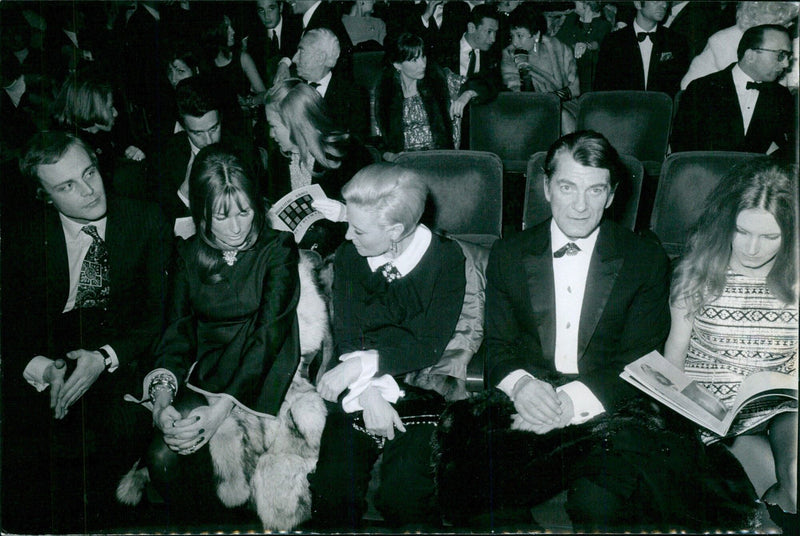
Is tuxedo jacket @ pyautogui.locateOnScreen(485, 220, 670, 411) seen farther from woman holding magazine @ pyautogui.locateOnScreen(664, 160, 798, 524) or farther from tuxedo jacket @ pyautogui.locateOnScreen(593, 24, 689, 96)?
tuxedo jacket @ pyautogui.locateOnScreen(593, 24, 689, 96)

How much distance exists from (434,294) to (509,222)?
1.70 meters

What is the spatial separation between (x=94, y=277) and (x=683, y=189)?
94.7 inches

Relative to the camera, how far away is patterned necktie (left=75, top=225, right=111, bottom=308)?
2.54 m

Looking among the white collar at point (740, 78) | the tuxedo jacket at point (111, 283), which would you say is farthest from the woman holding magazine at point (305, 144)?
the white collar at point (740, 78)

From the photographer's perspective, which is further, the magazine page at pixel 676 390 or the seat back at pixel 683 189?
the seat back at pixel 683 189

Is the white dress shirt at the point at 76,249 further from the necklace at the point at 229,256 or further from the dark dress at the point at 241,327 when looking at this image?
the necklace at the point at 229,256

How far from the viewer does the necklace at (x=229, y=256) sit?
7.78 ft

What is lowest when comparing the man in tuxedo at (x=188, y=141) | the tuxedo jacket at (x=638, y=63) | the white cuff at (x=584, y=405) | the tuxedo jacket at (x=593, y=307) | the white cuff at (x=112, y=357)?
the white cuff at (x=584, y=405)

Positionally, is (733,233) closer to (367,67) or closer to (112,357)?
(112,357)

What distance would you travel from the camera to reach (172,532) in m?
2.27

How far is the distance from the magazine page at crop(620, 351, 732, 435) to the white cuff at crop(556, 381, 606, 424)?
0.12 metres

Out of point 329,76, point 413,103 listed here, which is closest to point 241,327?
point 329,76

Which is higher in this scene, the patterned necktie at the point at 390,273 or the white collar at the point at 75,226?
the white collar at the point at 75,226

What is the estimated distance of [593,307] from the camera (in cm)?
226
